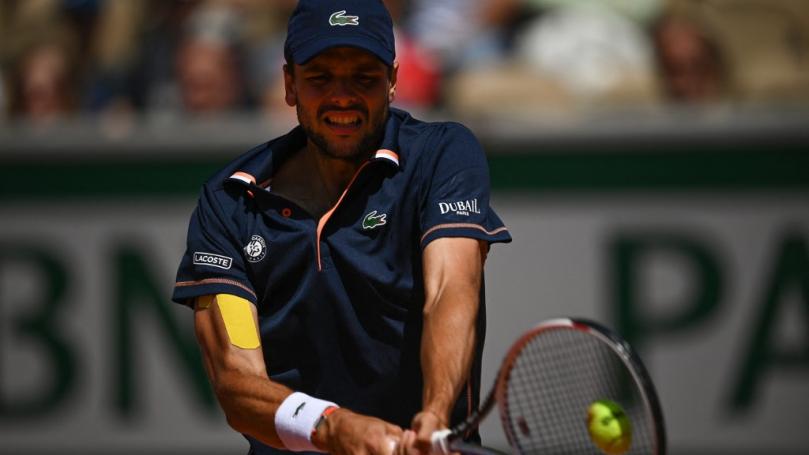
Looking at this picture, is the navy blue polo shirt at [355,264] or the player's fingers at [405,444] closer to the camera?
the player's fingers at [405,444]

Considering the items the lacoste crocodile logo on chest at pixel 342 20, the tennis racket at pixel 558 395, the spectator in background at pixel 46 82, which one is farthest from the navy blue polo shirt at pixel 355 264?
the spectator in background at pixel 46 82

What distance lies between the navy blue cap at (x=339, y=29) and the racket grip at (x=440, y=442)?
956 mm

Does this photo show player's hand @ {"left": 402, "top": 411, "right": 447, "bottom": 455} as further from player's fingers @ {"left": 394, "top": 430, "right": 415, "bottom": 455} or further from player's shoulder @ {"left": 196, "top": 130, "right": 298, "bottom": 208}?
player's shoulder @ {"left": 196, "top": 130, "right": 298, "bottom": 208}

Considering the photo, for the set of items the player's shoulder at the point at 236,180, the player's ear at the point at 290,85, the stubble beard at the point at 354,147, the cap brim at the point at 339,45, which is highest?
the cap brim at the point at 339,45

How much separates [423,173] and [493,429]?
3465mm

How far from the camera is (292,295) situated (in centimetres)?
379

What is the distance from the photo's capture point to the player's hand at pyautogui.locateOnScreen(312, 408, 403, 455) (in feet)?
10.9

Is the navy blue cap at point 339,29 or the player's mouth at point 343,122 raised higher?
the navy blue cap at point 339,29

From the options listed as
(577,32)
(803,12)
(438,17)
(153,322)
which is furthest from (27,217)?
(803,12)

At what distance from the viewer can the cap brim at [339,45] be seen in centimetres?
357

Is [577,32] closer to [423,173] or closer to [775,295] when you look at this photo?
[775,295]

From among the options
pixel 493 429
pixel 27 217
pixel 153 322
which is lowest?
pixel 493 429

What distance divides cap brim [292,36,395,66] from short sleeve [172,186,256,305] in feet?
1.59

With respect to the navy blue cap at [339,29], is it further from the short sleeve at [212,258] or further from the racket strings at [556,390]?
the racket strings at [556,390]
